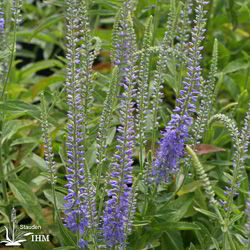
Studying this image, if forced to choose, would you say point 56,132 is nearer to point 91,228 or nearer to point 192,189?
point 192,189

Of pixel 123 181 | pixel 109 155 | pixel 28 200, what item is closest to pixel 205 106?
pixel 109 155

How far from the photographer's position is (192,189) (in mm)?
4266

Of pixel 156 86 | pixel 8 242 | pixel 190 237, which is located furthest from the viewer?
pixel 190 237

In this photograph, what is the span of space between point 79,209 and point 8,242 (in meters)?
1.09

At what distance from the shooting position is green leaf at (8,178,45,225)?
435 centimetres

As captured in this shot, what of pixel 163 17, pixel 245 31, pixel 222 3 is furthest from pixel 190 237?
pixel 245 31

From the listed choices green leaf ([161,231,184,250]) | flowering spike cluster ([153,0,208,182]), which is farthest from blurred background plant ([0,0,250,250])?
flowering spike cluster ([153,0,208,182])

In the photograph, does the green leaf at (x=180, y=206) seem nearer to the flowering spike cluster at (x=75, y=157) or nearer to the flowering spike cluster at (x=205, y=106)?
the flowering spike cluster at (x=205, y=106)

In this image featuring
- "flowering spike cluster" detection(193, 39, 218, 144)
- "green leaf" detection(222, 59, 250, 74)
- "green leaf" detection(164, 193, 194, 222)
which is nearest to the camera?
"flowering spike cluster" detection(193, 39, 218, 144)

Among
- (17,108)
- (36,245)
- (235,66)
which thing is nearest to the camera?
(36,245)

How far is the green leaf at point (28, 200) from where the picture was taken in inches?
171

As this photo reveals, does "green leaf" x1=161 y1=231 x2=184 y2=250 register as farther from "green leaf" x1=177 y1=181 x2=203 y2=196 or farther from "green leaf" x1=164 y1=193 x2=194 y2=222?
"green leaf" x1=177 y1=181 x2=203 y2=196

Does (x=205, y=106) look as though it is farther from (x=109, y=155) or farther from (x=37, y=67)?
(x=37, y=67)

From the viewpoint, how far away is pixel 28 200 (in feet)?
14.5
